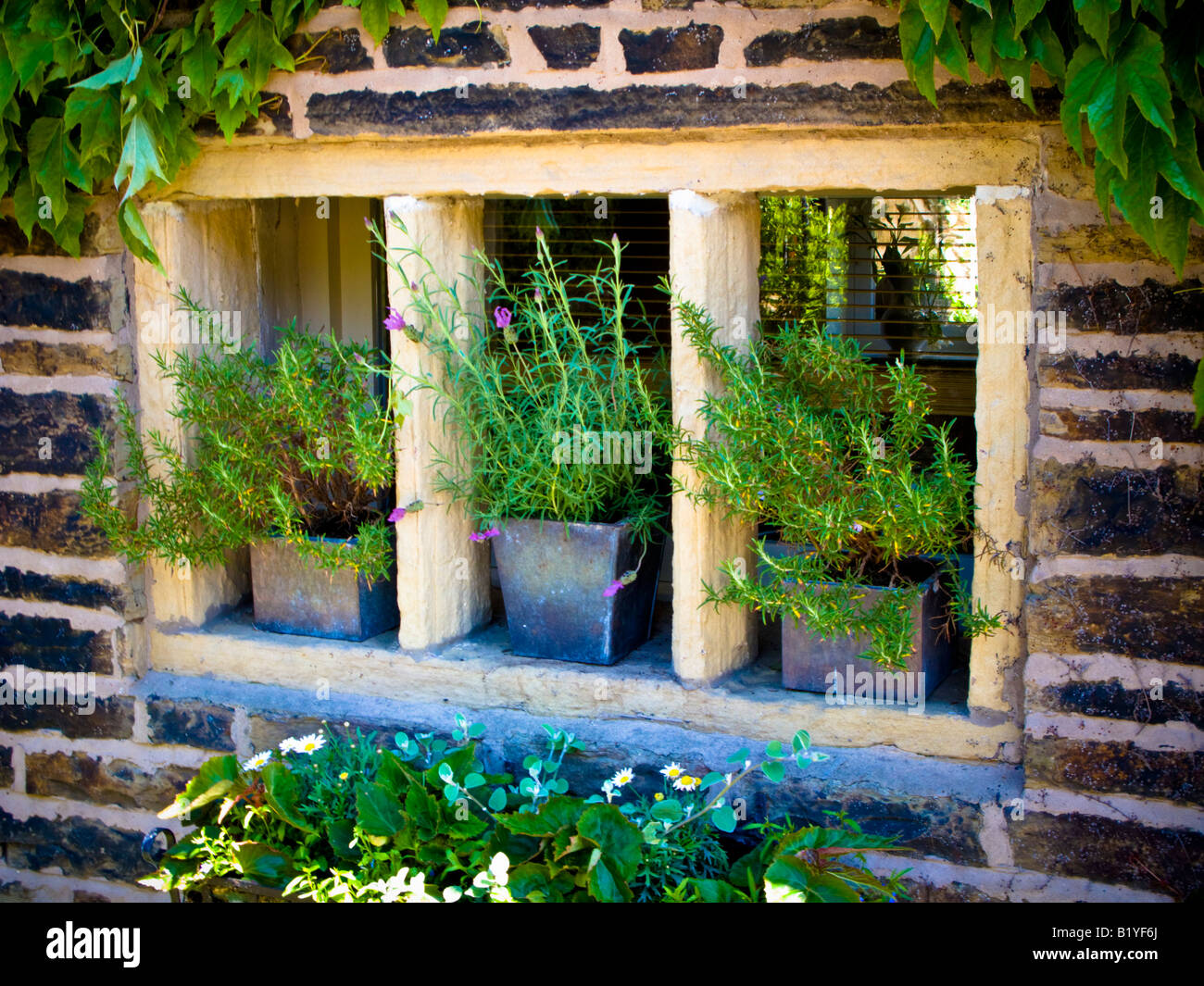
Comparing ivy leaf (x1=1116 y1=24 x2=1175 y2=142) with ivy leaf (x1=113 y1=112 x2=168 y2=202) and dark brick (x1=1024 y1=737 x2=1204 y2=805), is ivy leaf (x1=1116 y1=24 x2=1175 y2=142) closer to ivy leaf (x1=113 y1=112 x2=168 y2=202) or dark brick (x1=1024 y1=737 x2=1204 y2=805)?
dark brick (x1=1024 y1=737 x2=1204 y2=805)

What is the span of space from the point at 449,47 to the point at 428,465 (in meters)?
0.92

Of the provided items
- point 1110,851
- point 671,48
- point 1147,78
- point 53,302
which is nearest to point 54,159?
point 53,302

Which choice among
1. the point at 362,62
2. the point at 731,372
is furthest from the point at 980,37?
the point at 362,62

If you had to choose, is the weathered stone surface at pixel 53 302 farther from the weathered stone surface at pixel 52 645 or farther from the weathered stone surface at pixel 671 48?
the weathered stone surface at pixel 671 48

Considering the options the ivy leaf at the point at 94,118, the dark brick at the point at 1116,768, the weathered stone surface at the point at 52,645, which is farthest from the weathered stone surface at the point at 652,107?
the weathered stone surface at the point at 52,645

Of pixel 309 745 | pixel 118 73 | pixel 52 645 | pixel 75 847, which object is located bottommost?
pixel 75 847

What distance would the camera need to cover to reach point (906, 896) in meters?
2.42

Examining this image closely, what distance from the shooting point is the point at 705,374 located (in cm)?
253

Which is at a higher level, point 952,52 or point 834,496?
point 952,52

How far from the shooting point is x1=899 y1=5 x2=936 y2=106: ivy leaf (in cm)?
211

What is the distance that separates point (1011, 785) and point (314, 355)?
1836mm

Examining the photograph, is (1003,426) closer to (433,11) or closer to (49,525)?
(433,11)

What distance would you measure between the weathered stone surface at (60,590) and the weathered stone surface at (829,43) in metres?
2.01

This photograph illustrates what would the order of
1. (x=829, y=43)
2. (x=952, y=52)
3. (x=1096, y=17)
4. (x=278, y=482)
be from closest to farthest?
1. (x=1096, y=17)
2. (x=952, y=52)
3. (x=829, y=43)
4. (x=278, y=482)
